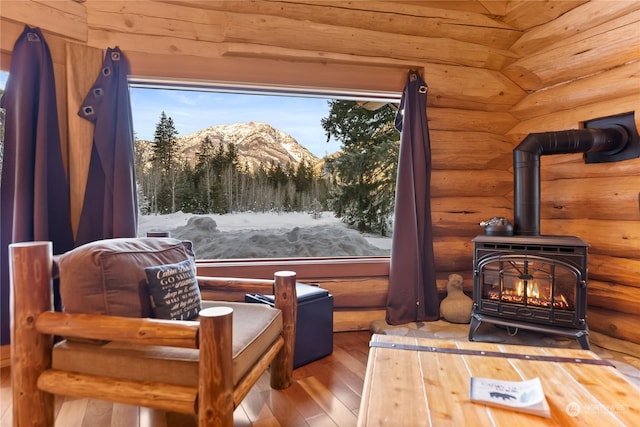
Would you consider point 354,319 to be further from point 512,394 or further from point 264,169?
point 512,394

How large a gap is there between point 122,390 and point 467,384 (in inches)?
53.4

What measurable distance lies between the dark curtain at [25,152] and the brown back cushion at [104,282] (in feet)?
3.32

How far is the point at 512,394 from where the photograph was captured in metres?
1.25

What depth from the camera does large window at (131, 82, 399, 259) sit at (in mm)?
3098

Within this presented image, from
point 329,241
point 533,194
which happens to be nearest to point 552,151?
point 533,194

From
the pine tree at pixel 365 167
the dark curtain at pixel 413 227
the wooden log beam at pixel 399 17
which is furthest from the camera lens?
the pine tree at pixel 365 167

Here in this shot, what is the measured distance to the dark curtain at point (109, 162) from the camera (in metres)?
2.57

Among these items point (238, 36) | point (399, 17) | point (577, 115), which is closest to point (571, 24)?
point (577, 115)

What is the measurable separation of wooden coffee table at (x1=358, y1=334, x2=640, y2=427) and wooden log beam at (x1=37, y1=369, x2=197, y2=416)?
2.37ft

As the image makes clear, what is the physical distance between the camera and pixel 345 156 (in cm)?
353

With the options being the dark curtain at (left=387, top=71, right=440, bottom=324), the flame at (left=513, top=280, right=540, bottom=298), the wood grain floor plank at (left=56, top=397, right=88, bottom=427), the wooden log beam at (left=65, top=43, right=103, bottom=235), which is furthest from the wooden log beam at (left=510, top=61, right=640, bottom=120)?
the wood grain floor plank at (left=56, top=397, right=88, bottom=427)

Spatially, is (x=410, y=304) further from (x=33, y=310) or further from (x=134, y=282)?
(x=33, y=310)

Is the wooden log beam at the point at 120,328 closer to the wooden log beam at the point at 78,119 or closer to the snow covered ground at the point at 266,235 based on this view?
the wooden log beam at the point at 78,119

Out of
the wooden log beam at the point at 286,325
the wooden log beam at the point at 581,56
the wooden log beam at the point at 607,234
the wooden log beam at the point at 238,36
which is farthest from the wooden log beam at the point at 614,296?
the wooden log beam at the point at 286,325
